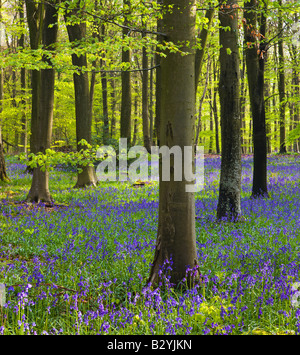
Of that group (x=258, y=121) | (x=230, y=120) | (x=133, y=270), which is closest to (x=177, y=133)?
(x=133, y=270)

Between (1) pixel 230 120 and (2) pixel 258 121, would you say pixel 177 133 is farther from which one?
(2) pixel 258 121

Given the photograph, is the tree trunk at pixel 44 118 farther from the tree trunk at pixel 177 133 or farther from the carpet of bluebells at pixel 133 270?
the tree trunk at pixel 177 133

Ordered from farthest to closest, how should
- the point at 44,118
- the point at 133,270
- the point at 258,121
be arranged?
the point at 258,121 < the point at 44,118 < the point at 133,270

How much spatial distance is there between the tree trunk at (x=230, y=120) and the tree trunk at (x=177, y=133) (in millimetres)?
3672

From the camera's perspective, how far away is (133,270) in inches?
181

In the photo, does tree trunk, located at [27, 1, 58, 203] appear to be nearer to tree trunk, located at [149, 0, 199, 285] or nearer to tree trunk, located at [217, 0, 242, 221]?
tree trunk, located at [217, 0, 242, 221]

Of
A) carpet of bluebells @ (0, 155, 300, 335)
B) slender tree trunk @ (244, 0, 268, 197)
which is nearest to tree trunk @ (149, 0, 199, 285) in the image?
carpet of bluebells @ (0, 155, 300, 335)

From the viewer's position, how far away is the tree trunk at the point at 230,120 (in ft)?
23.9

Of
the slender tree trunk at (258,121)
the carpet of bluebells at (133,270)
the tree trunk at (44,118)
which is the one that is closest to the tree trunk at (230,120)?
the carpet of bluebells at (133,270)

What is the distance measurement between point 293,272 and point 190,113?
2396 millimetres

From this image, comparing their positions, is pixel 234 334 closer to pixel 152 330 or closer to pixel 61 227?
pixel 152 330

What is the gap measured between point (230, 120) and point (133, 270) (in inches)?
172

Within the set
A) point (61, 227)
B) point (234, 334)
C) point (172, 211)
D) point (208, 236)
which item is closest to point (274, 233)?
point (208, 236)

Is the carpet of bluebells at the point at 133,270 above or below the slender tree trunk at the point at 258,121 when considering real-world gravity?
below
